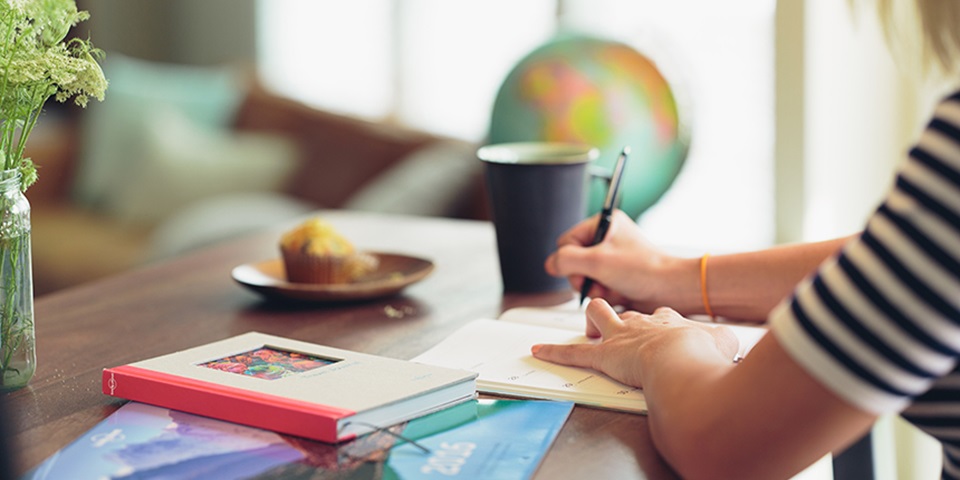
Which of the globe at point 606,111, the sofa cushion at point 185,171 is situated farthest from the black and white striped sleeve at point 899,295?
the sofa cushion at point 185,171

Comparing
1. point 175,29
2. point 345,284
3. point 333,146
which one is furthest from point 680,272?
point 175,29

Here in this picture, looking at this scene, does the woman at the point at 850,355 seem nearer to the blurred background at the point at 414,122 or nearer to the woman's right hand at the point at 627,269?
the woman's right hand at the point at 627,269

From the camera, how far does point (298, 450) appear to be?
2.28ft

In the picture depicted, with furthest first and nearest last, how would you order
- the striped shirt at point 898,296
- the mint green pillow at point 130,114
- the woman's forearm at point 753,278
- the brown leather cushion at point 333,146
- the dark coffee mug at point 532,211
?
the mint green pillow at point 130,114, the brown leather cushion at point 333,146, the dark coffee mug at point 532,211, the woman's forearm at point 753,278, the striped shirt at point 898,296

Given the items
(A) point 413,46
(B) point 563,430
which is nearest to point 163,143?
(A) point 413,46

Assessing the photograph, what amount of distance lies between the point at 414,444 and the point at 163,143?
2653 mm

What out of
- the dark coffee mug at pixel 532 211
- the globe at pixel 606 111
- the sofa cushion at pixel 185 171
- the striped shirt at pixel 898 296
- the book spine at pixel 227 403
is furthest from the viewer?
the sofa cushion at pixel 185 171

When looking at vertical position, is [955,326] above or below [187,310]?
above

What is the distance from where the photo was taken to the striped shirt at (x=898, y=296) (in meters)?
0.56

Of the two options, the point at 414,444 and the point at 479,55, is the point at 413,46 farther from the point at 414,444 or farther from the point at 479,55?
the point at 414,444

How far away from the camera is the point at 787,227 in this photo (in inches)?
75.6

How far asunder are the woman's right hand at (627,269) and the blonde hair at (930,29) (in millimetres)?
413

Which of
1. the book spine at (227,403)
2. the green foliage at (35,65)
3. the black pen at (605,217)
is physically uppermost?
the green foliage at (35,65)

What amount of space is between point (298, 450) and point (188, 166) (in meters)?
2.57
